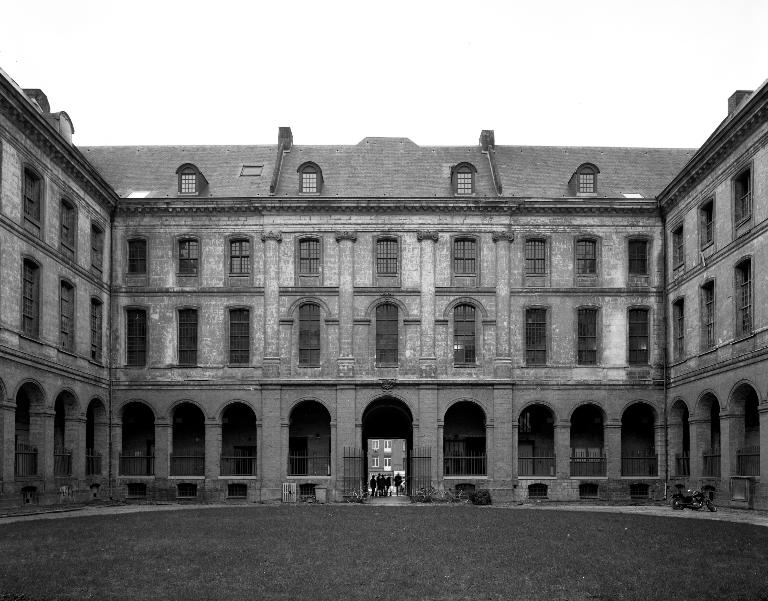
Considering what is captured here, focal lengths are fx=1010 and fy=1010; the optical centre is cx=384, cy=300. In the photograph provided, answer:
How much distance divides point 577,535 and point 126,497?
2671 cm

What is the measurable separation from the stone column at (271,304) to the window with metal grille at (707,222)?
18270 millimetres

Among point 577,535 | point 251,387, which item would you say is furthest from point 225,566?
point 251,387

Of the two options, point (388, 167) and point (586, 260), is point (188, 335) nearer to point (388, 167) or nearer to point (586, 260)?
point (388, 167)

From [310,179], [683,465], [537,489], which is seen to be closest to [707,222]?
[683,465]

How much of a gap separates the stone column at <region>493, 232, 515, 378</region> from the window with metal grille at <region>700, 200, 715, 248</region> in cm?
902

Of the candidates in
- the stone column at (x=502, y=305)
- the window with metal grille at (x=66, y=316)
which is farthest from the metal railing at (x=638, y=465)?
the window with metal grille at (x=66, y=316)

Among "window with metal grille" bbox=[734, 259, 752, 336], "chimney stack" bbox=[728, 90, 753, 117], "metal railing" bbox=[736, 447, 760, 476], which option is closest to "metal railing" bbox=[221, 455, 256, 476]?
"metal railing" bbox=[736, 447, 760, 476]

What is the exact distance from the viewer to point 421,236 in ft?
151

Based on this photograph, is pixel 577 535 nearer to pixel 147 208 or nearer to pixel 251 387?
pixel 251 387

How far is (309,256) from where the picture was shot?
151ft

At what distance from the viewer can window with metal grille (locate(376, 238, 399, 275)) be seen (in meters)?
46.1

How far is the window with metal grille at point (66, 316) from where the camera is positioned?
126 feet

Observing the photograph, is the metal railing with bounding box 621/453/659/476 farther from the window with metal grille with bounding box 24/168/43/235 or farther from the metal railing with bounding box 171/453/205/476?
the window with metal grille with bounding box 24/168/43/235

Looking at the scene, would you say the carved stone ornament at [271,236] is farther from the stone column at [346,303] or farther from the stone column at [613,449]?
the stone column at [613,449]
